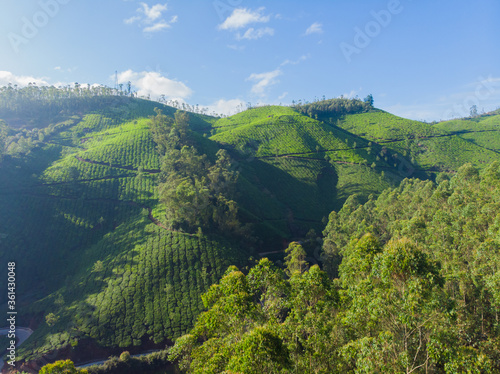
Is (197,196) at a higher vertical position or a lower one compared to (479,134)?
lower

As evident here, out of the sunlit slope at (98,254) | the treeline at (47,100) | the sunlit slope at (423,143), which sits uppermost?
the treeline at (47,100)

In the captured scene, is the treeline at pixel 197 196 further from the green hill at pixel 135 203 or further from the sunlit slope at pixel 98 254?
the sunlit slope at pixel 98 254

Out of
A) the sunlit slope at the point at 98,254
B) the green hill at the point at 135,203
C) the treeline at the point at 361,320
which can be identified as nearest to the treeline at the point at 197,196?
the green hill at the point at 135,203

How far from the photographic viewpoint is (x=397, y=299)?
1311cm

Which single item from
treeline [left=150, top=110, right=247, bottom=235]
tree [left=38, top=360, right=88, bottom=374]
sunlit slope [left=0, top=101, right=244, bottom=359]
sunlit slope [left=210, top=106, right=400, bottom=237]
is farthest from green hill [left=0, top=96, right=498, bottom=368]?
tree [left=38, top=360, right=88, bottom=374]

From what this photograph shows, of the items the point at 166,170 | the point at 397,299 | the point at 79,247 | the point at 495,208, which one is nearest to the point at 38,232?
the point at 79,247

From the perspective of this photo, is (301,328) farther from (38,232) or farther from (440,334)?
(38,232)

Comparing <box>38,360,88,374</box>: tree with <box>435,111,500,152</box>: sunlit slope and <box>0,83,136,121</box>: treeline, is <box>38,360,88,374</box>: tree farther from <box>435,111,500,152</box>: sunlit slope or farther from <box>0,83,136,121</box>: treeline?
<box>435,111,500,152</box>: sunlit slope

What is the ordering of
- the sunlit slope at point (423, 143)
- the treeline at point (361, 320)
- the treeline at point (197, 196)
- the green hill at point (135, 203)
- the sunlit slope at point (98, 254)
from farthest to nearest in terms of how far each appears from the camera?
the sunlit slope at point (423, 143)
the treeline at point (197, 196)
the green hill at point (135, 203)
the sunlit slope at point (98, 254)
the treeline at point (361, 320)

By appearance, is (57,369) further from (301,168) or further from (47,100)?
(47,100)

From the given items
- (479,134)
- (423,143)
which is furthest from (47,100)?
(479,134)

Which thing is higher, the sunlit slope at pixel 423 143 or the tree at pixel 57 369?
the sunlit slope at pixel 423 143

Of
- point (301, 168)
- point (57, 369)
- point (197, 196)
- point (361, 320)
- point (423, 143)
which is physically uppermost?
point (423, 143)

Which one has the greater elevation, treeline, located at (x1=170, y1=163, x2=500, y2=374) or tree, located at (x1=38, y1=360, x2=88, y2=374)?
treeline, located at (x1=170, y1=163, x2=500, y2=374)
